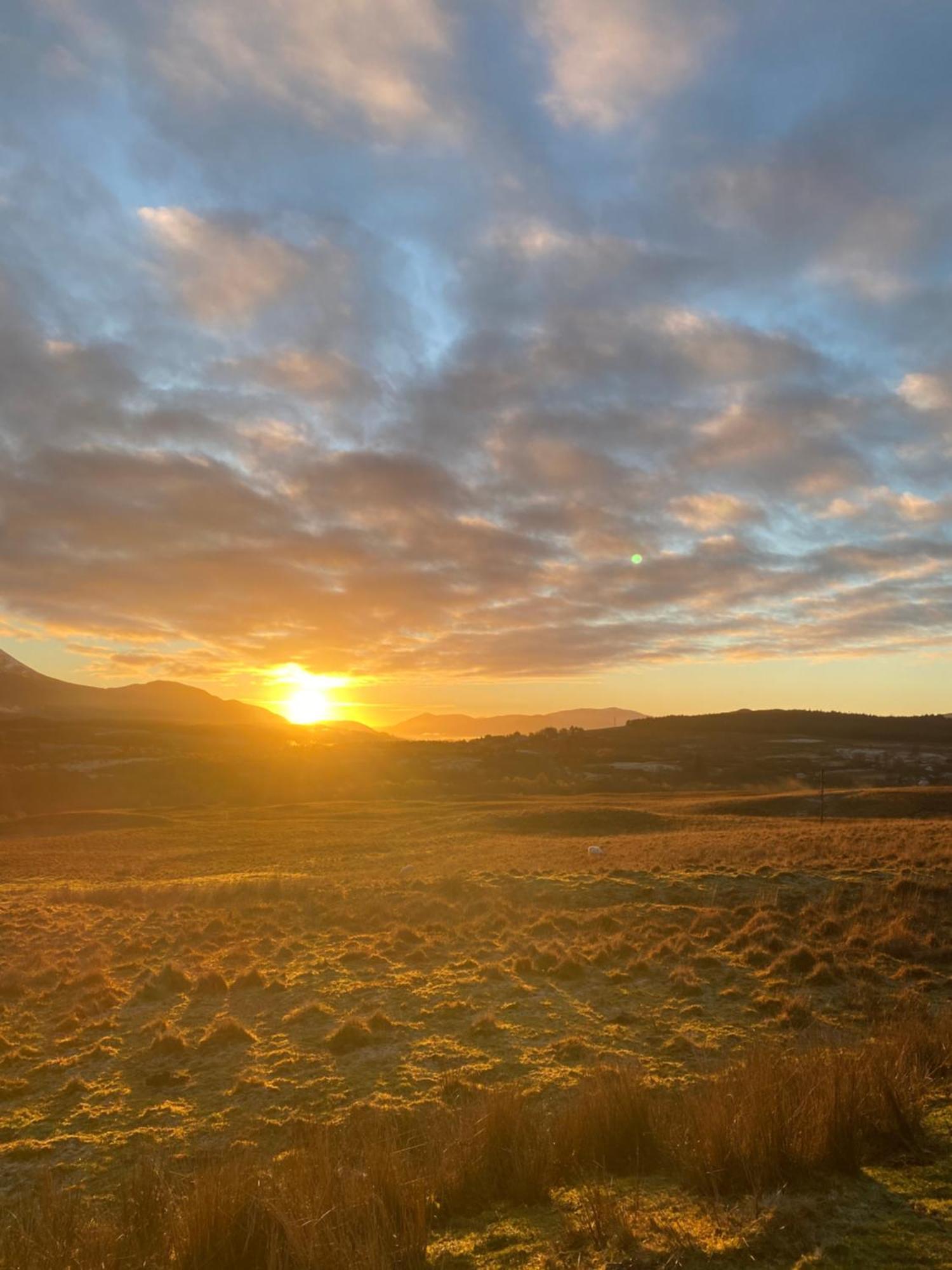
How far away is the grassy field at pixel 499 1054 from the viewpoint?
5648mm

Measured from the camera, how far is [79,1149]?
9.34 metres

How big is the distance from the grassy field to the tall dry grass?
0.03m

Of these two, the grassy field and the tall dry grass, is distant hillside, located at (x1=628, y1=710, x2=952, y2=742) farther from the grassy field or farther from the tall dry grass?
the tall dry grass

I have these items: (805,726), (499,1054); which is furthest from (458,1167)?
(805,726)

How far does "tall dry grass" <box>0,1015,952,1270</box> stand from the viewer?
5484 millimetres

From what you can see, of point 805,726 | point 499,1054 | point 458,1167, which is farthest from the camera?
point 805,726

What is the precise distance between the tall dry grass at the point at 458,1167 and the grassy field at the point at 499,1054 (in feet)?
0.09

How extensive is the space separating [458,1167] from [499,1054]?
5442 millimetres

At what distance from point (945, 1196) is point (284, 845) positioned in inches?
1823

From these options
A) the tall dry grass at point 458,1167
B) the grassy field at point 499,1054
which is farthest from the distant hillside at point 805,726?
the tall dry grass at point 458,1167

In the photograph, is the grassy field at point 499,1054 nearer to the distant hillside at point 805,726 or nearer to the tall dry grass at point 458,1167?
the tall dry grass at point 458,1167

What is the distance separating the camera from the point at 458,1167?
22.0ft

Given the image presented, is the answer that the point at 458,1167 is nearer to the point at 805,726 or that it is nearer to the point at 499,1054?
the point at 499,1054

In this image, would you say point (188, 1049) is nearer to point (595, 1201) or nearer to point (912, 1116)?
point (595, 1201)
